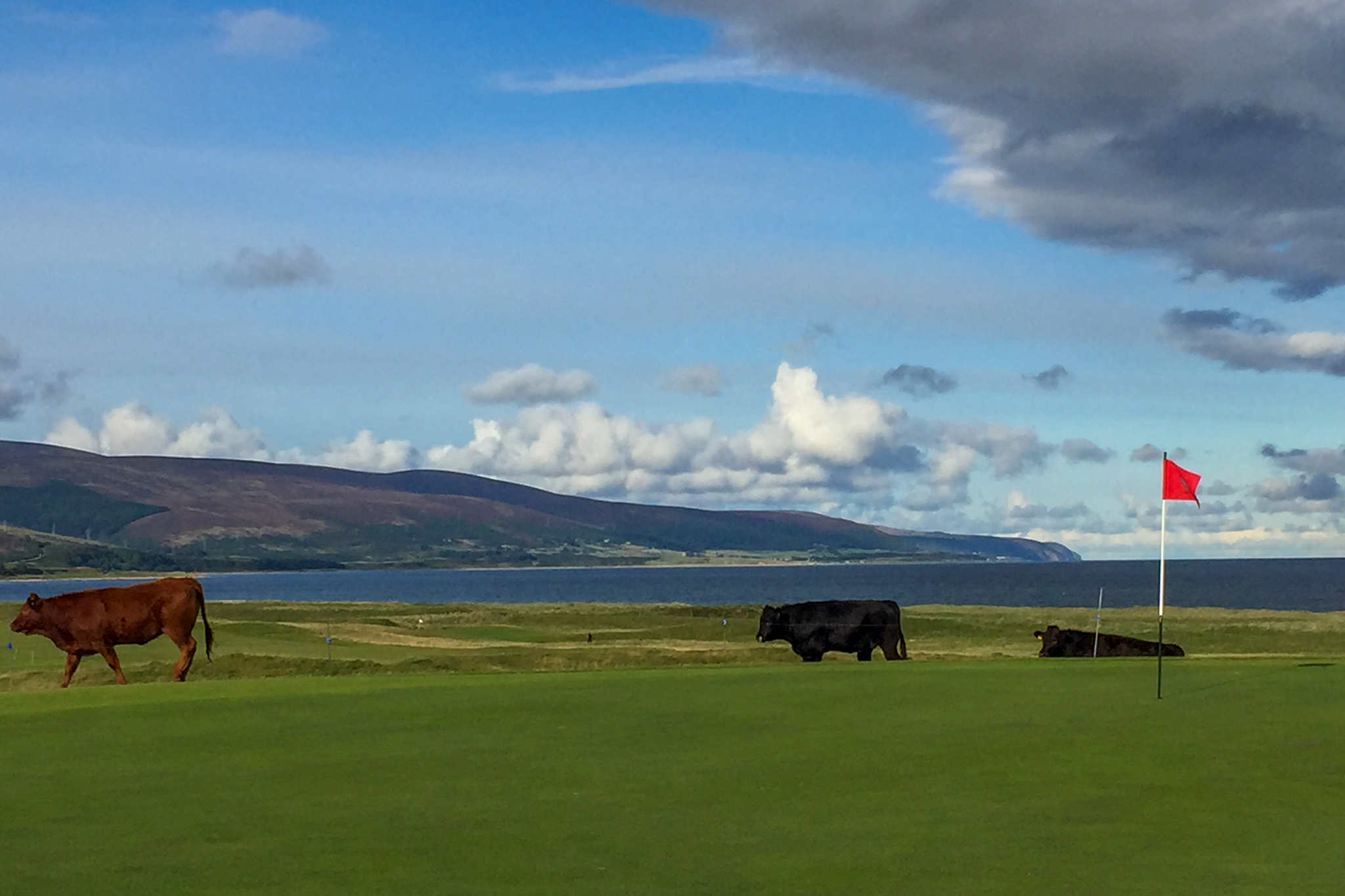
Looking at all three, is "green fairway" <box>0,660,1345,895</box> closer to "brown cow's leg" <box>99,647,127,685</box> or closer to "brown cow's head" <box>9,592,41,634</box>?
"brown cow's leg" <box>99,647,127,685</box>

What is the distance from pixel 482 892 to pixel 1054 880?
3612 mm

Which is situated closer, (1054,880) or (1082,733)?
(1054,880)

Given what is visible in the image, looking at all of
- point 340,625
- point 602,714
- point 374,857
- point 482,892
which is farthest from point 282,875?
point 340,625

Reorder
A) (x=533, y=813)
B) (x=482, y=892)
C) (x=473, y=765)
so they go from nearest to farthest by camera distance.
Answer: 1. (x=482, y=892)
2. (x=533, y=813)
3. (x=473, y=765)

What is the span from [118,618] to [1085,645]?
92.4ft

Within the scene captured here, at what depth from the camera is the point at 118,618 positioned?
1140 inches

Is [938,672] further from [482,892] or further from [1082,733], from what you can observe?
[482,892]

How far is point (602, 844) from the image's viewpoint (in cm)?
1075

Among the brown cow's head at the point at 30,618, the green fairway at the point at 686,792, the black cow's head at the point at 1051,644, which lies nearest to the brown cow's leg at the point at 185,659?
the brown cow's head at the point at 30,618

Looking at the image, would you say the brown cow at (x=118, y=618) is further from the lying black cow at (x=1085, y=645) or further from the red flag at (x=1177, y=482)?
the lying black cow at (x=1085, y=645)

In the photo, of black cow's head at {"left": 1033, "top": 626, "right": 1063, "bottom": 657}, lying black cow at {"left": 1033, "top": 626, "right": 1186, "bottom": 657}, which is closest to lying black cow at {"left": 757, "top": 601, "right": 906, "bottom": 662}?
lying black cow at {"left": 1033, "top": 626, "right": 1186, "bottom": 657}

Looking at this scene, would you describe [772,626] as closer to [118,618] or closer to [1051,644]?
[1051,644]

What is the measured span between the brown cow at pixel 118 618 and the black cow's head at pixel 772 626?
55.0ft

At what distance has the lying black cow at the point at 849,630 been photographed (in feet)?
128
